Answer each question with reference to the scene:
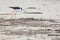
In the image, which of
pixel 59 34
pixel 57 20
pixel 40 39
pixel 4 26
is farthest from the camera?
pixel 57 20

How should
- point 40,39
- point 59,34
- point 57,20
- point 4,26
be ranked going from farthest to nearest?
point 57,20
point 4,26
point 59,34
point 40,39

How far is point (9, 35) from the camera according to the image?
7.30 metres

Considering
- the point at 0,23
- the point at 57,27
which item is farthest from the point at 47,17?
the point at 0,23

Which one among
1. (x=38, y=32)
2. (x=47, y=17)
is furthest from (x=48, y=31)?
(x=47, y=17)

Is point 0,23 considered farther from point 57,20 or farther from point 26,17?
point 57,20

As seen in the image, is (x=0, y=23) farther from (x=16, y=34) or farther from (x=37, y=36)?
(x=37, y=36)

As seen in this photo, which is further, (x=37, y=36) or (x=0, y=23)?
(x=0, y=23)

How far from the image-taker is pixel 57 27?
27.7 feet

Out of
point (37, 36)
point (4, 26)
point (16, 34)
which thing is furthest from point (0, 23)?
point (37, 36)

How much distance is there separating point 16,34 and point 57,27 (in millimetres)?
1796

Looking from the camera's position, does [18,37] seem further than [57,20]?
No

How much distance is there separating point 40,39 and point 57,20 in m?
2.68

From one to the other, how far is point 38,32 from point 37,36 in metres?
0.46

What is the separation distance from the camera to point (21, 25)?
8.52m
